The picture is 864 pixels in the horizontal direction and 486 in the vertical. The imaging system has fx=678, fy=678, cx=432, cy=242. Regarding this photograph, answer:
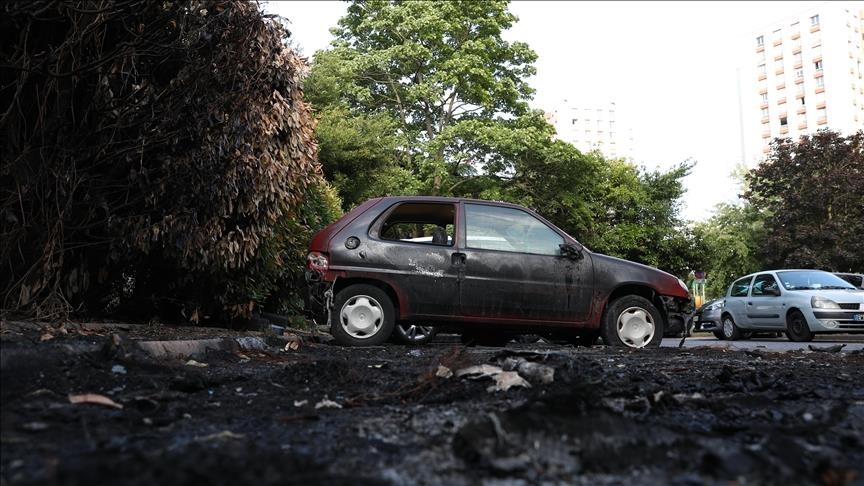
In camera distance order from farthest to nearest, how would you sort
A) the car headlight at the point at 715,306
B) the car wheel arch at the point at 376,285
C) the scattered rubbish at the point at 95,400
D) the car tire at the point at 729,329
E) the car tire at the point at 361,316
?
the car headlight at the point at 715,306 → the car tire at the point at 729,329 → the car wheel arch at the point at 376,285 → the car tire at the point at 361,316 → the scattered rubbish at the point at 95,400

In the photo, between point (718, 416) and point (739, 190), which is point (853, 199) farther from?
point (718, 416)

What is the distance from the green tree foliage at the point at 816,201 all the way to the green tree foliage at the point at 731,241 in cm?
231

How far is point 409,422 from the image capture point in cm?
283

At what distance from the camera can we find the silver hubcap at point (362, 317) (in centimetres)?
706

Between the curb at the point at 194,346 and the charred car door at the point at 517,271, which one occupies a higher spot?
the charred car door at the point at 517,271

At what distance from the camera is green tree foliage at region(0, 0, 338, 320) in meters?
5.23

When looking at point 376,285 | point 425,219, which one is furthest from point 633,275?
point 376,285

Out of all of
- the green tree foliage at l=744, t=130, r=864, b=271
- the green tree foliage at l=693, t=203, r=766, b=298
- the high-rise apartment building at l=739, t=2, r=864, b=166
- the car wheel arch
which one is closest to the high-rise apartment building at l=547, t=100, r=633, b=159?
the high-rise apartment building at l=739, t=2, r=864, b=166

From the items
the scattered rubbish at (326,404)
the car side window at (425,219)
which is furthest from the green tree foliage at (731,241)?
the scattered rubbish at (326,404)

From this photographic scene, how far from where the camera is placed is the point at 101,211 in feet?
20.0

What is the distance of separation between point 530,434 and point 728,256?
1526 inches

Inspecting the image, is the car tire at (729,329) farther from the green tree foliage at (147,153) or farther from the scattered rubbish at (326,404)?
the scattered rubbish at (326,404)

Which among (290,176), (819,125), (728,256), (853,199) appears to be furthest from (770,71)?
(290,176)

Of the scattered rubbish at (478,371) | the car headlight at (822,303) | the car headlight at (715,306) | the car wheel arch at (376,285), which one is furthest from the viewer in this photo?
the car headlight at (715,306)
